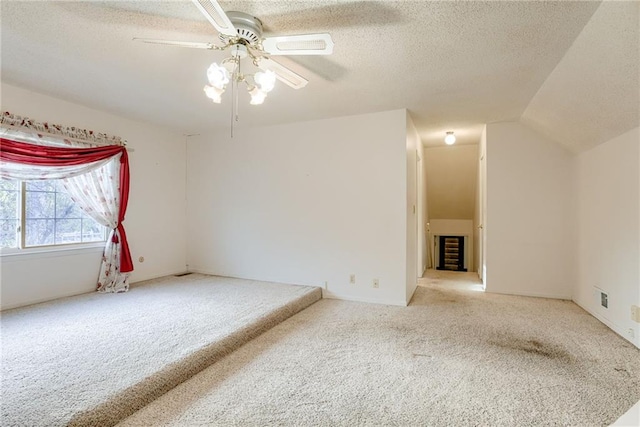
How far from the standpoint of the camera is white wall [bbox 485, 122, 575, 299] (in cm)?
398

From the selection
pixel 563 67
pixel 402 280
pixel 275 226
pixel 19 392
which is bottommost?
pixel 19 392

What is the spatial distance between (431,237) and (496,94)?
4.38m

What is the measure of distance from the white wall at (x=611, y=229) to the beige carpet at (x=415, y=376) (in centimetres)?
34

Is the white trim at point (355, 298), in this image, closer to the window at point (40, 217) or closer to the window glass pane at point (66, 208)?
the window at point (40, 217)

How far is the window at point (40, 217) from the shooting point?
3.20 metres

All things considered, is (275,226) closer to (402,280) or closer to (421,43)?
(402,280)

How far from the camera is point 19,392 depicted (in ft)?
5.53

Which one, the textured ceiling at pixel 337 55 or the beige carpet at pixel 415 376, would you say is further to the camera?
the textured ceiling at pixel 337 55

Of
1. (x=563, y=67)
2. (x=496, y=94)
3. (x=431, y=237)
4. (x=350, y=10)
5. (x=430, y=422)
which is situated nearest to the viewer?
(x=430, y=422)

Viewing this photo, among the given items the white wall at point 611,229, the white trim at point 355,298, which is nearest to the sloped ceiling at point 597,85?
the white wall at point 611,229

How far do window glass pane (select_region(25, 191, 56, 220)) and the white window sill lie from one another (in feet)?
1.19

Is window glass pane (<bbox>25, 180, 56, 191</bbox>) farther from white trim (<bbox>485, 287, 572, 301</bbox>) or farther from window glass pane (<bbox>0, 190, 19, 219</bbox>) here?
white trim (<bbox>485, 287, 572, 301</bbox>)

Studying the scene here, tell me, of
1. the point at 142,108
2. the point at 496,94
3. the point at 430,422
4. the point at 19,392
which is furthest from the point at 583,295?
the point at 142,108

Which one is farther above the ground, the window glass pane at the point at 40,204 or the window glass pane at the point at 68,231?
the window glass pane at the point at 40,204
